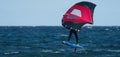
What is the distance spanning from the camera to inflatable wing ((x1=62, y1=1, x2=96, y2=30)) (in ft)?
93.0

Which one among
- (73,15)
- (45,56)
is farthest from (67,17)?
(45,56)

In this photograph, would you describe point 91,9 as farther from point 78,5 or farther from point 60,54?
point 60,54

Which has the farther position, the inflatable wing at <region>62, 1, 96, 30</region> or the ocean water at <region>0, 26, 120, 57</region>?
the ocean water at <region>0, 26, 120, 57</region>

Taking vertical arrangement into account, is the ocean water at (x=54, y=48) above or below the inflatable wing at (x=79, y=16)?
below

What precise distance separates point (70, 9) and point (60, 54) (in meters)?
20.8

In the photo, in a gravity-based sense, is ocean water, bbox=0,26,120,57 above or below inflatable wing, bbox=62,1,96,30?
below

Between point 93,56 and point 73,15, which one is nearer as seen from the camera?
point 73,15

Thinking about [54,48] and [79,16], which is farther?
[54,48]

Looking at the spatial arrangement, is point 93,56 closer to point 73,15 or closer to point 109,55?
point 109,55

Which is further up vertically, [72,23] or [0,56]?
[72,23]

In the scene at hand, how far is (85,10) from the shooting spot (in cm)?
2875

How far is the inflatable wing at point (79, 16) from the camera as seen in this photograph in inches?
1117

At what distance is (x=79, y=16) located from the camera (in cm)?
2892

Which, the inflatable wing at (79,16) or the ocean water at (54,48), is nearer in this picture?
the inflatable wing at (79,16)
